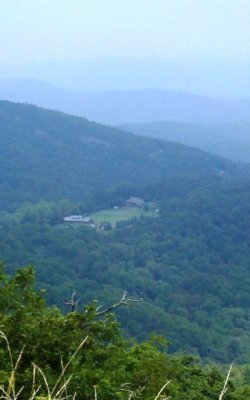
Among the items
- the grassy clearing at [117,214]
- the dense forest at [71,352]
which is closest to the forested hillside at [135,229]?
the grassy clearing at [117,214]

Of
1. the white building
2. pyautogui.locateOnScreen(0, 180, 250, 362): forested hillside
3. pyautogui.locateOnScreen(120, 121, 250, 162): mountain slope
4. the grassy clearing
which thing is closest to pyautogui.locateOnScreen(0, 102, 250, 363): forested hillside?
pyautogui.locateOnScreen(0, 180, 250, 362): forested hillside

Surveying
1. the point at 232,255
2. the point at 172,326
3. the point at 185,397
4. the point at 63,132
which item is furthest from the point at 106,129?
the point at 185,397

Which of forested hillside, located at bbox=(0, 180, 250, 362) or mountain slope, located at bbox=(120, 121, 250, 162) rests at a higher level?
mountain slope, located at bbox=(120, 121, 250, 162)

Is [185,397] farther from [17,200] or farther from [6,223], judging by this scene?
[17,200]

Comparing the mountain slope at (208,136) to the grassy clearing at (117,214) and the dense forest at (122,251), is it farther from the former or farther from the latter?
the grassy clearing at (117,214)

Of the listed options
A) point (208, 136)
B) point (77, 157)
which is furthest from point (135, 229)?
point (208, 136)

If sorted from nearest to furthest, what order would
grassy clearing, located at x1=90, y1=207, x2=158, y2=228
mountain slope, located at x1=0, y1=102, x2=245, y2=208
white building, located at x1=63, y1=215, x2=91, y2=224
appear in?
white building, located at x1=63, y1=215, x2=91, y2=224
grassy clearing, located at x1=90, y1=207, x2=158, y2=228
mountain slope, located at x1=0, y1=102, x2=245, y2=208

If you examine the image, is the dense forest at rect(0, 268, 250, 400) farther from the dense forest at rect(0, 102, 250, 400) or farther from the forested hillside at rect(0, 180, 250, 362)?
the forested hillside at rect(0, 180, 250, 362)
